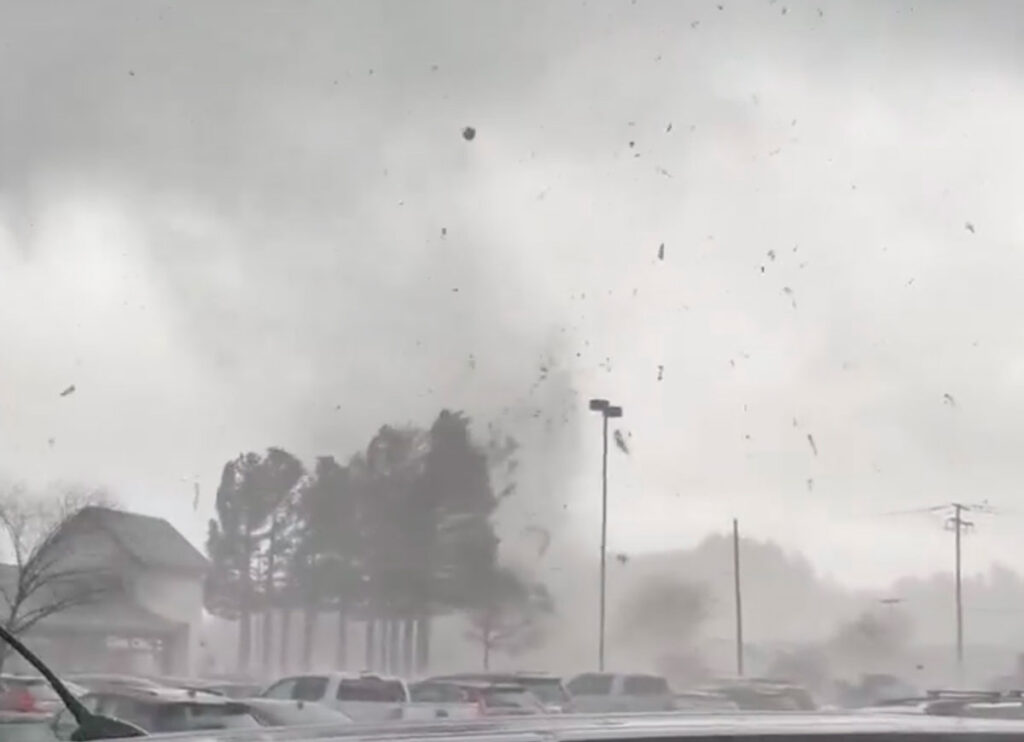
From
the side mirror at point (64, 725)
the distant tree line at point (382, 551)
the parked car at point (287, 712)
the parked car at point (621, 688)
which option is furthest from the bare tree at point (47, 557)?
the parked car at point (621, 688)

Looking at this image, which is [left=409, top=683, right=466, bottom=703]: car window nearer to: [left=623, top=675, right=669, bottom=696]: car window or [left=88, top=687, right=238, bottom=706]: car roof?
[left=623, top=675, right=669, bottom=696]: car window

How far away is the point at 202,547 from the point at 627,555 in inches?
52.3

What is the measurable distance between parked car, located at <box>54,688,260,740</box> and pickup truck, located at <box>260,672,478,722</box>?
272 mm

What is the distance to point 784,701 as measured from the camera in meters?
4.49

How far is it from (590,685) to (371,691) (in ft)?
2.14

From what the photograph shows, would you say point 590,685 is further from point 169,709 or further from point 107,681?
point 107,681

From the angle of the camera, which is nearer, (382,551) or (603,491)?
(382,551)

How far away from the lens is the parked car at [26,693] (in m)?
3.14

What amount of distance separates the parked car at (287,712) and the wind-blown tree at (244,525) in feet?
1.55

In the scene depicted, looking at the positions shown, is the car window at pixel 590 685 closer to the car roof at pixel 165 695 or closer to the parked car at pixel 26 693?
the car roof at pixel 165 695

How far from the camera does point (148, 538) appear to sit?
412 cm

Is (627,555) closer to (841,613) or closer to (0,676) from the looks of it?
(841,613)

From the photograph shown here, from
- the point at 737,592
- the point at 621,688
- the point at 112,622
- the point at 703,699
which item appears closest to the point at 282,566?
the point at 112,622

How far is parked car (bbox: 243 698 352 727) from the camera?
3404 millimetres
